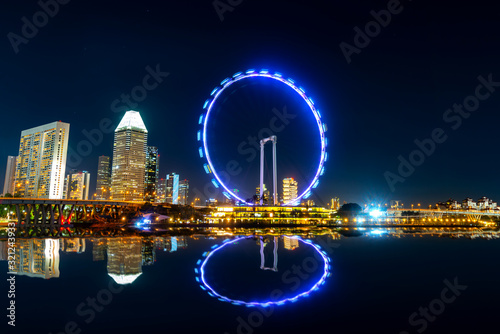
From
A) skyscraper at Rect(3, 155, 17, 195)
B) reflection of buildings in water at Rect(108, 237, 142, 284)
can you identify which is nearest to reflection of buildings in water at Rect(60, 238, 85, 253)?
reflection of buildings in water at Rect(108, 237, 142, 284)

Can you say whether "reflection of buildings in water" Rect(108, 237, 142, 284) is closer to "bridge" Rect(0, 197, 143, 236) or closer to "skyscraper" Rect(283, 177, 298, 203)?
"bridge" Rect(0, 197, 143, 236)

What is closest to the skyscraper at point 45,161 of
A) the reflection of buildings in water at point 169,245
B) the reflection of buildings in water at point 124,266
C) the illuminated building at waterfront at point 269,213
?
the illuminated building at waterfront at point 269,213

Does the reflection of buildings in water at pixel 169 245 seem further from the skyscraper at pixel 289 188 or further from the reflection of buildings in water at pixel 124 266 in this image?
the skyscraper at pixel 289 188

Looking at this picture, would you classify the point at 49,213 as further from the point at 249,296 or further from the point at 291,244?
the point at 249,296

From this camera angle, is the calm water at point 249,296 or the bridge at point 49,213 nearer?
the calm water at point 249,296

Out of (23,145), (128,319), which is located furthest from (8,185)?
(128,319)
